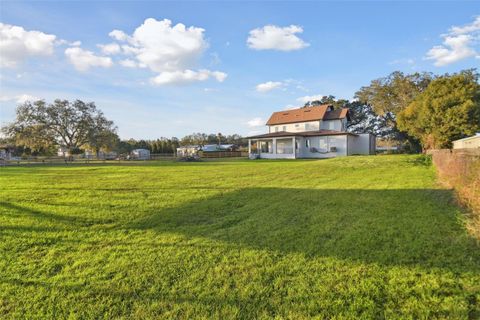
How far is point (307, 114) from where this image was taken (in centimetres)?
3472

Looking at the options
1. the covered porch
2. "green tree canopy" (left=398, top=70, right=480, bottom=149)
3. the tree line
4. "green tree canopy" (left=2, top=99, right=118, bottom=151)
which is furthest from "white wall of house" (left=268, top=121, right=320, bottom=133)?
"green tree canopy" (left=2, top=99, right=118, bottom=151)

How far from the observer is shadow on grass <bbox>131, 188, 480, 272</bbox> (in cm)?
347

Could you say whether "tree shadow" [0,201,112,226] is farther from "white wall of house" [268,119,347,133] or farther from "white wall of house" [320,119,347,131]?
"white wall of house" [320,119,347,131]

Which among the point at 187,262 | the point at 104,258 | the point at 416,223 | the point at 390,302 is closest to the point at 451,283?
the point at 390,302

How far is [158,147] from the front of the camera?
2256 inches

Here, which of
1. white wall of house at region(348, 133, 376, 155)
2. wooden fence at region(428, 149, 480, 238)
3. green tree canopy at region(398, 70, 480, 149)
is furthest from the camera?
white wall of house at region(348, 133, 376, 155)

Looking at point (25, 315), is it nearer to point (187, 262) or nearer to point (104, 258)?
point (104, 258)

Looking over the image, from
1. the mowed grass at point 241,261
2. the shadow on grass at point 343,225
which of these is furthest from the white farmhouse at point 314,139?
the mowed grass at point 241,261

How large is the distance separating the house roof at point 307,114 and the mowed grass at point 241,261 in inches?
1116

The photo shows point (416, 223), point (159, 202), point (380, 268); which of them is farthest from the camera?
point (159, 202)

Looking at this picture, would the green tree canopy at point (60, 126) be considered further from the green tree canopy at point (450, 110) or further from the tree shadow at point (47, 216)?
the green tree canopy at point (450, 110)

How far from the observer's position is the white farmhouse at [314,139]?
2961cm

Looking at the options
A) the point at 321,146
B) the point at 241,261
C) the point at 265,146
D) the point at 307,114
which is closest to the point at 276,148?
the point at 265,146

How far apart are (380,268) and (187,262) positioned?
237 centimetres
